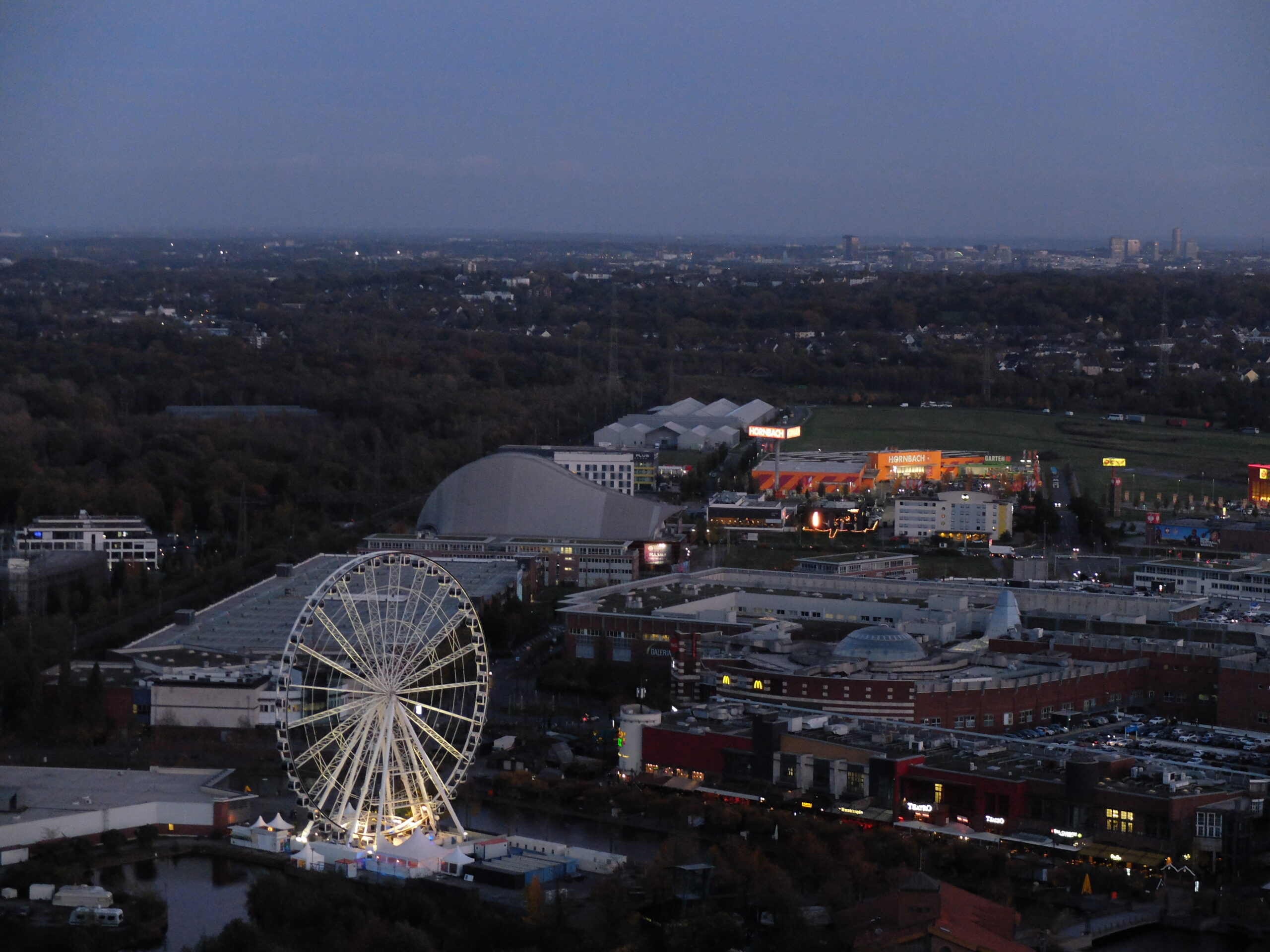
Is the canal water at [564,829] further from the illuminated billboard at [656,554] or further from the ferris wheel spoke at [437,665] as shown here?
A: the illuminated billboard at [656,554]

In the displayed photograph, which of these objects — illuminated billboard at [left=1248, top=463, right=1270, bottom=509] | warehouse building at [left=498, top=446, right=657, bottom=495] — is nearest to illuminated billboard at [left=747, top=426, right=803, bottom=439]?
warehouse building at [left=498, top=446, right=657, bottom=495]

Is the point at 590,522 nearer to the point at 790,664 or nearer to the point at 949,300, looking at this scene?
the point at 790,664

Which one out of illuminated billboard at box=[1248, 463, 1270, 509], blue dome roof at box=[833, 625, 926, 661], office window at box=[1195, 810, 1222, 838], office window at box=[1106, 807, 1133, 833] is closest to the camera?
office window at box=[1195, 810, 1222, 838]

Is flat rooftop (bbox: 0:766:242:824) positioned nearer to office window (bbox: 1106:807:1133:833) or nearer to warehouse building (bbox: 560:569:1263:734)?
warehouse building (bbox: 560:569:1263:734)

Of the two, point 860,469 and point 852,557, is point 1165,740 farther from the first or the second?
point 860,469

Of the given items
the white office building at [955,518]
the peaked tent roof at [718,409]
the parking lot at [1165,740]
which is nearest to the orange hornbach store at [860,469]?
the white office building at [955,518]
